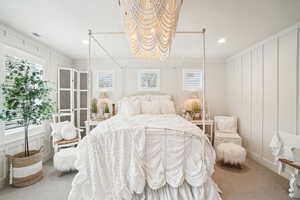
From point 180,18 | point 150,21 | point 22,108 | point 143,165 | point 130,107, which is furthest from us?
point 130,107

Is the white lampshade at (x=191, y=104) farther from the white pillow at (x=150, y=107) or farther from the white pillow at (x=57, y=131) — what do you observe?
the white pillow at (x=57, y=131)

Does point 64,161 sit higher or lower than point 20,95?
lower

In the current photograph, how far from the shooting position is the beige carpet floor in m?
1.91

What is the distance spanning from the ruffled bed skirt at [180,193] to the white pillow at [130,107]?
1.81 m

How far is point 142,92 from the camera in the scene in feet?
13.5

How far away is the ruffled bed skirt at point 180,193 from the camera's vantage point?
1.66 meters

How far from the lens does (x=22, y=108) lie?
2189 mm

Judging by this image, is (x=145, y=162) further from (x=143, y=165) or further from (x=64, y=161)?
(x=64, y=161)

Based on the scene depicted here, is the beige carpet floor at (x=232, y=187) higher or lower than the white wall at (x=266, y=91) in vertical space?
lower

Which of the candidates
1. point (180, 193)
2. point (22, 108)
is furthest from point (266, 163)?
point (22, 108)

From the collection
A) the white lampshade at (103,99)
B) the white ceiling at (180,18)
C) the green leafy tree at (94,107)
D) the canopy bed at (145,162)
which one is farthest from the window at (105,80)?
the canopy bed at (145,162)

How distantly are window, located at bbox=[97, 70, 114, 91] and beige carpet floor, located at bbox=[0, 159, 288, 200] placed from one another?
2.36 meters

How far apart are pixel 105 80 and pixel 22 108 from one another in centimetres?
218

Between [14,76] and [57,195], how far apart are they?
2.01 meters
